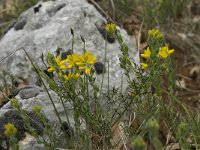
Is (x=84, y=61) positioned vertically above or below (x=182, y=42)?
above

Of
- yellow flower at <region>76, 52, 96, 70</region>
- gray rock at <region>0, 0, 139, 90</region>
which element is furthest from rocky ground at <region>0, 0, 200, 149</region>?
yellow flower at <region>76, 52, 96, 70</region>

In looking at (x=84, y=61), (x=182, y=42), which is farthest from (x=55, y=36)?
(x=182, y=42)

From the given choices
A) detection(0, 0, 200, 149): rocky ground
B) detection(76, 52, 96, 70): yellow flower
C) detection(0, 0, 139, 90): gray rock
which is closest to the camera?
detection(76, 52, 96, 70): yellow flower

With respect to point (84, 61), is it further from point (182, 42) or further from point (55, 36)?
point (182, 42)

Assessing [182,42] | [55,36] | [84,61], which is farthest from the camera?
[182,42]

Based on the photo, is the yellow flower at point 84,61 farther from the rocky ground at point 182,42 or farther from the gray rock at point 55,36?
the rocky ground at point 182,42

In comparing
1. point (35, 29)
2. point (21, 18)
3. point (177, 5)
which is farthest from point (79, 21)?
point (177, 5)

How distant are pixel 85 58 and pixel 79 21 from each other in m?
1.12

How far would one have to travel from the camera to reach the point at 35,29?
10.2 feet

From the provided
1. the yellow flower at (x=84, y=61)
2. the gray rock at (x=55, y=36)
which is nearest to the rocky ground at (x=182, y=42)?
the gray rock at (x=55, y=36)

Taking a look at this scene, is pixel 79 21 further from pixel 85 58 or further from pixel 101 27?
pixel 85 58

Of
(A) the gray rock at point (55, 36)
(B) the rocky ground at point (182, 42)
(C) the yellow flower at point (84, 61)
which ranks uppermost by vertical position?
(C) the yellow flower at point (84, 61)

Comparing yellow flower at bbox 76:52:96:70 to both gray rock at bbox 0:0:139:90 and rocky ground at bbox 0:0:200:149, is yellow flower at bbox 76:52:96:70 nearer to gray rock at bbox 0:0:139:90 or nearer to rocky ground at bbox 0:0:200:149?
gray rock at bbox 0:0:139:90

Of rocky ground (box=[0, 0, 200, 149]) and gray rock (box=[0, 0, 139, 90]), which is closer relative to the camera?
gray rock (box=[0, 0, 139, 90])
